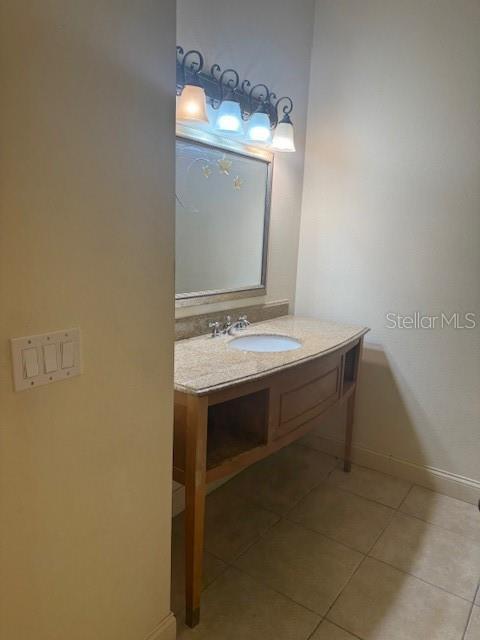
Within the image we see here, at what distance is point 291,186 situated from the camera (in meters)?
2.42

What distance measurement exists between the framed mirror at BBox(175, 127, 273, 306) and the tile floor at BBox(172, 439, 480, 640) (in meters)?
1.06

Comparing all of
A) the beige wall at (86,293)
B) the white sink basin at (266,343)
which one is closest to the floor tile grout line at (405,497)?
the white sink basin at (266,343)

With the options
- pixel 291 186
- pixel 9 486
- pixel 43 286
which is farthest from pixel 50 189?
pixel 291 186

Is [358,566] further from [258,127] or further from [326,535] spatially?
[258,127]

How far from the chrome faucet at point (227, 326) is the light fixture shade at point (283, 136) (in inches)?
33.6

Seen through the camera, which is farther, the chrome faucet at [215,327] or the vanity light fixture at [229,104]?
the chrome faucet at [215,327]

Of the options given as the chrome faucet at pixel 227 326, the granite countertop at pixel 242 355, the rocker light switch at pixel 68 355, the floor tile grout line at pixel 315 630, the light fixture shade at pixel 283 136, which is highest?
the light fixture shade at pixel 283 136

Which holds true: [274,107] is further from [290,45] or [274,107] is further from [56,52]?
[56,52]

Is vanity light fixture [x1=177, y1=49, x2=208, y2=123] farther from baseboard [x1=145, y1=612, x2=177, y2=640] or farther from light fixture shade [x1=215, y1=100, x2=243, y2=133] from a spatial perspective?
baseboard [x1=145, y1=612, x2=177, y2=640]

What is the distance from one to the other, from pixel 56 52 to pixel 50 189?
25 centimetres

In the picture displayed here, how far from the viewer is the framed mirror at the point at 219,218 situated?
180 cm

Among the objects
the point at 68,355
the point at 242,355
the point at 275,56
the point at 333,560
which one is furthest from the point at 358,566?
the point at 275,56

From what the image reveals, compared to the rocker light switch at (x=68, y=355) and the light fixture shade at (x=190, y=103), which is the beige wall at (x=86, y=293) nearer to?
the rocker light switch at (x=68, y=355)

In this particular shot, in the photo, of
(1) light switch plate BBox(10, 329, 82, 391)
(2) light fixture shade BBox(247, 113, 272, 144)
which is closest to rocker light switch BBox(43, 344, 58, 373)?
(1) light switch plate BBox(10, 329, 82, 391)
